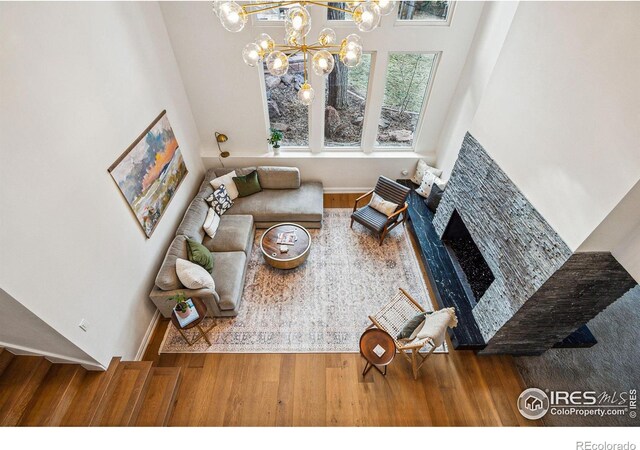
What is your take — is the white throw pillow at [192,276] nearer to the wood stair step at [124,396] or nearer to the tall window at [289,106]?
the wood stair step at [124,396]

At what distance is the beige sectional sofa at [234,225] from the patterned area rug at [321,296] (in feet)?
0.91

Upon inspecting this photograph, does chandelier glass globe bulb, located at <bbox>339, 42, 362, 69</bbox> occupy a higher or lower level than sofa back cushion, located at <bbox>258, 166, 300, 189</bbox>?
higher

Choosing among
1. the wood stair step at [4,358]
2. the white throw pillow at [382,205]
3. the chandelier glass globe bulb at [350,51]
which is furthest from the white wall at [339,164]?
the wood stair step at [4,358]

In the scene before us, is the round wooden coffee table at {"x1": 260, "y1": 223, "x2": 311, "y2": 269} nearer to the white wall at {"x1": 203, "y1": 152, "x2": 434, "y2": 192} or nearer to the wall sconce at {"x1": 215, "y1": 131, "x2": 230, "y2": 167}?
the white wall at {"x1": 203, "y1": 152, "x2": 434, "y2": 192}

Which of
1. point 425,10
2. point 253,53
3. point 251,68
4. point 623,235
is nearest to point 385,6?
point 253,53

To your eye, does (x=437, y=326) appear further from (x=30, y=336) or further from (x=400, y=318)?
(x=30, y=336)

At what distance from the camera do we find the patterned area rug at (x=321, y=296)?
12.8 feet

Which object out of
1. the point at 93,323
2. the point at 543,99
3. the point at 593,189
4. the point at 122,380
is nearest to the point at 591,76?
the point at 543,99

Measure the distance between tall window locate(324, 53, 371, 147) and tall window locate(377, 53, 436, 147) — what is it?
396 millimetres

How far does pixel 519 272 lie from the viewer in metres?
3.19

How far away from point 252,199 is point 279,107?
5.76 feet

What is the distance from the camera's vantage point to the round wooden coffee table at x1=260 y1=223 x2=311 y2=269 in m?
4.48

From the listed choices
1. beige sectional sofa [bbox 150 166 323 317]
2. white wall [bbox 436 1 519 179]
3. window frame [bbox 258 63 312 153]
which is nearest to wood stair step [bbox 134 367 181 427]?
beige sectional sofa [bbox 150 166 323 317]

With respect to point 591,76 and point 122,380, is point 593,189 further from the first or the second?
Answer: point 122,380
